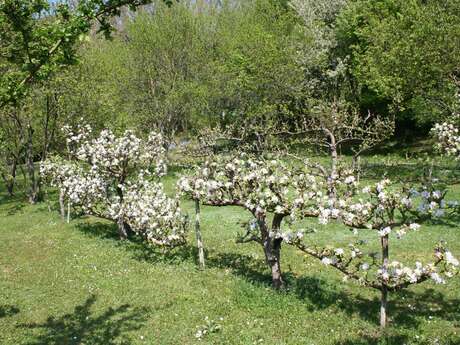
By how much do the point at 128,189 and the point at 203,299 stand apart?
30.7 ft

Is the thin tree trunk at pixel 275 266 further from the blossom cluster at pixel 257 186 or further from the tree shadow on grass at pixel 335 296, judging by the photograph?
the blossom cluster at pixel 257 186

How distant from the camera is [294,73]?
48875 mm

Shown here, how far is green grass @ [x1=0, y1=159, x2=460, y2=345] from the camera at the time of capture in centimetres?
1259

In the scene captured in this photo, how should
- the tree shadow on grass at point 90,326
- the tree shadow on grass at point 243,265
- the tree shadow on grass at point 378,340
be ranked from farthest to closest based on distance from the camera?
the tree shadow on grass at point 243,265
the tree shadow on grass at point 90,326
the tree shadow on grass at point 378,340

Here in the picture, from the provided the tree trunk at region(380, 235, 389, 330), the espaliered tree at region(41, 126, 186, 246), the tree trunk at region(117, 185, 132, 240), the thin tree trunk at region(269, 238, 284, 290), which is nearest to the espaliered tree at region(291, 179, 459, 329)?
the tree trunk at region(380, 235, 389, 330)

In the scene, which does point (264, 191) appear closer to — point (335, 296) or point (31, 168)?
point (335, 296)

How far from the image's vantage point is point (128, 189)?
22672 mm

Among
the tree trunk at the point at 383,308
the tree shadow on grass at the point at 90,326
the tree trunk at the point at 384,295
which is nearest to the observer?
the tree trunk at the point at 384,295

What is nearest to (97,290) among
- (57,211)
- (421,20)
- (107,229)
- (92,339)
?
(92,339)

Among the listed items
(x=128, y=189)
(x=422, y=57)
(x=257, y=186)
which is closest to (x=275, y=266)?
(x=257, y=186)

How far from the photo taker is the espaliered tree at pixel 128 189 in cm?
1948

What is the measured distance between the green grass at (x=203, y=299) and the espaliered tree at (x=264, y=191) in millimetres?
1517

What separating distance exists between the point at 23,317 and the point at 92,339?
11.5ft

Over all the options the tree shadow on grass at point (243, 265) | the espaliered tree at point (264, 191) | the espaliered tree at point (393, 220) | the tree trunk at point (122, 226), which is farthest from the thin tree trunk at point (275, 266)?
the tree trunk at point (122, 226)
